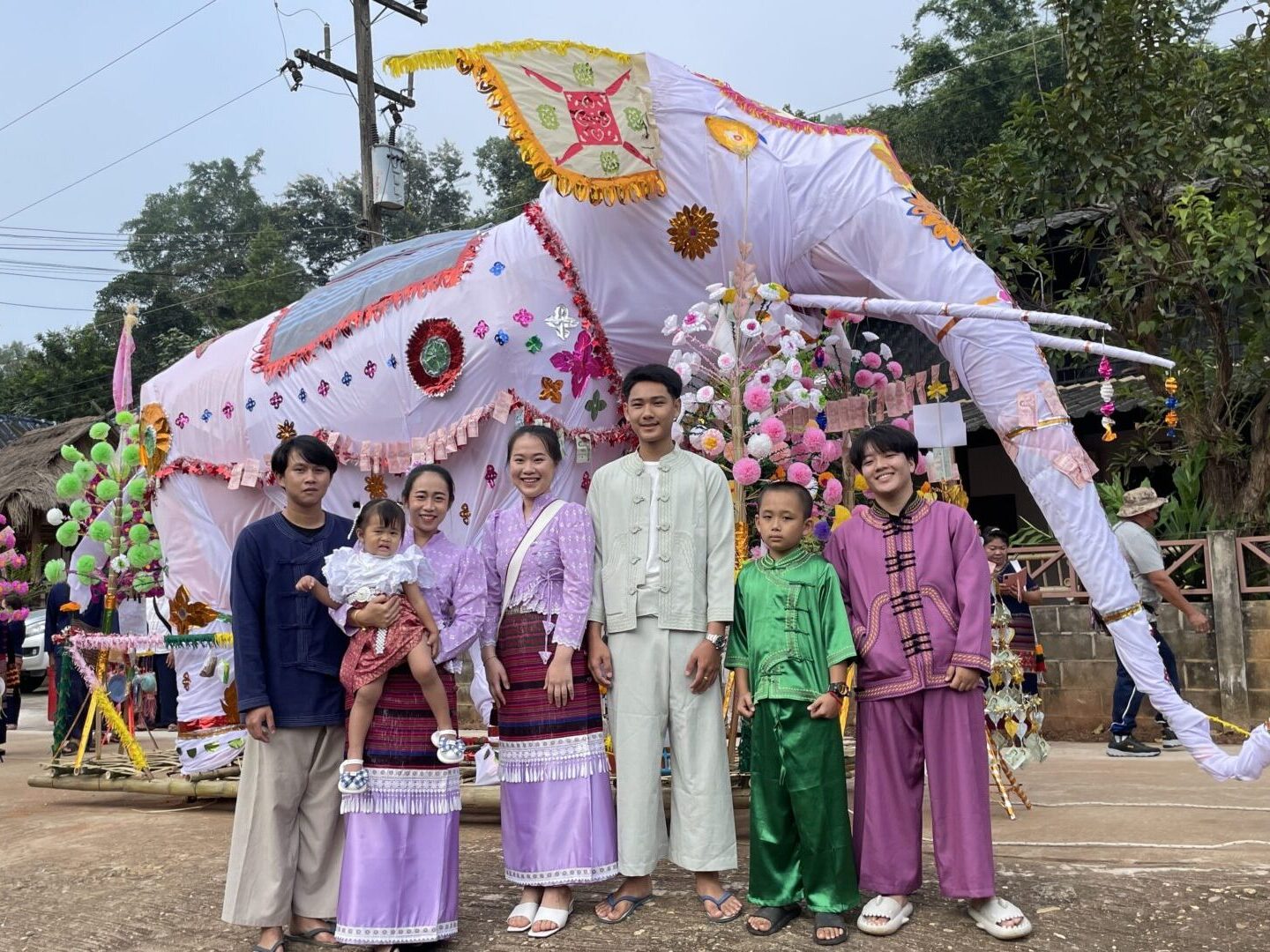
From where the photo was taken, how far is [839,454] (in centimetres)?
455

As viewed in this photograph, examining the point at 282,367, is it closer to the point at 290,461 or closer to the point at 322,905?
the point at 290,461

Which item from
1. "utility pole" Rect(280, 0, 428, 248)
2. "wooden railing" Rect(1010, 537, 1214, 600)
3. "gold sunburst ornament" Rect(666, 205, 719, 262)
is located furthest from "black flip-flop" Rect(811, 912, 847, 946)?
"utility pole" Rect(280, 0, 428, 248)

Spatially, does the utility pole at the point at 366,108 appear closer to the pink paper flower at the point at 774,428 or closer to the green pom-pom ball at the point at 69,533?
the green pom-pom ball at the point at 69,533

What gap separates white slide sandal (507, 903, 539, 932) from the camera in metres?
3.33

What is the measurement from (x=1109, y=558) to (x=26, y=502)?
1614cm

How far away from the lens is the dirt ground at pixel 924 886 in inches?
124

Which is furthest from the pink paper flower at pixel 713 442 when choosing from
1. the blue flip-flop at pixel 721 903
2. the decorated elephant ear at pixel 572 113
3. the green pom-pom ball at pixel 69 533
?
Answer: the green pom-pom ball at pixel 69 533

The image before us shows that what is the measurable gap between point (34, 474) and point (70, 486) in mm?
12090

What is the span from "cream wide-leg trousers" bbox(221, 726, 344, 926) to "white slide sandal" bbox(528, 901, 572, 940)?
57cm

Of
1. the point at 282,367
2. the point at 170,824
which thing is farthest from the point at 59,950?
the point at 282,367

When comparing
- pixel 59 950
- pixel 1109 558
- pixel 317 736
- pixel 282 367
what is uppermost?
pixel 282 367

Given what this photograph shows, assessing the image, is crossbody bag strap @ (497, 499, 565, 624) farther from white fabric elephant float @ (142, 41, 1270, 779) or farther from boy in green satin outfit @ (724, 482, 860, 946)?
white fabric elephant float @ (142, 41, 1270, 779)

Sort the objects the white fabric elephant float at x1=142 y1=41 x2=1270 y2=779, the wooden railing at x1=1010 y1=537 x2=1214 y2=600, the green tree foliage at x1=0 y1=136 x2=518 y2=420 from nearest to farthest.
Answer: the white fabric elephant float at x1=142 y1=41 x2=1270 y2=779 < the wooden railing at x1=1010 y1=537 x2=1214 y2=600 < the green tree foliage at x1=0 y1=136 x2=518 y2=420

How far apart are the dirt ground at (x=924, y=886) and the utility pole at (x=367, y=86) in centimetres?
831
